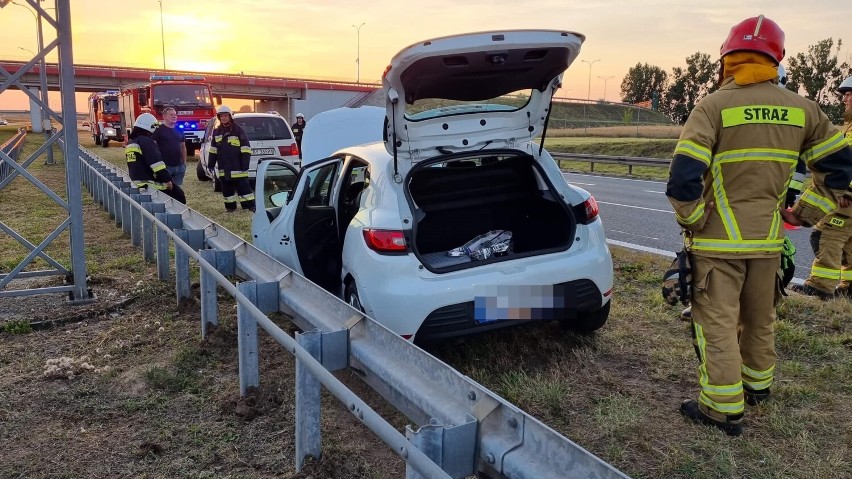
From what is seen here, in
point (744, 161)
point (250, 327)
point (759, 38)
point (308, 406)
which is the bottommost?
point (308, 406)

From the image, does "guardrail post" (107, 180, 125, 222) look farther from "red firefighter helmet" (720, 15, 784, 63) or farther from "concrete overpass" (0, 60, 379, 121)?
"concrete overpass" (0, 60, 379, 121)

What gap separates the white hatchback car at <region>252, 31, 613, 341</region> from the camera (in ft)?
12.0

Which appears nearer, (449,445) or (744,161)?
→ (449,445)

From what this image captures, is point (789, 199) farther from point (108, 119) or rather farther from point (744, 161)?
point (108, 119)

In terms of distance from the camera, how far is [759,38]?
3.13 metres

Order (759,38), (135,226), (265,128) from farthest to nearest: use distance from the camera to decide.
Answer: (265,128) < (135,226) < (759,38)

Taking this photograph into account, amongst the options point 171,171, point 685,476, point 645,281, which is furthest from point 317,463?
point 171,171

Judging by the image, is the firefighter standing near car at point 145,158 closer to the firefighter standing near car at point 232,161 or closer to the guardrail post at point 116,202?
the guardrail post at point 116,202

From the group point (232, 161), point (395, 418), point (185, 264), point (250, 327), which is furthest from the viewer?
point (232, 161)

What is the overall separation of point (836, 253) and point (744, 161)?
3.12m

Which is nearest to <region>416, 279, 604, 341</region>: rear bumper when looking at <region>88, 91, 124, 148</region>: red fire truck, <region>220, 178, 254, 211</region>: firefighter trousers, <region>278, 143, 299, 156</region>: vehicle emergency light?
<region>220, 178, 254, 211</region>: firefighter trousers

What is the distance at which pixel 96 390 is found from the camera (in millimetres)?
3824

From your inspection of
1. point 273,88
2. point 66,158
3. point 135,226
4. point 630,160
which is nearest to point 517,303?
point 66,158

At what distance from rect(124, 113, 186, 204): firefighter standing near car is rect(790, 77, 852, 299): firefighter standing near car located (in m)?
7.67
